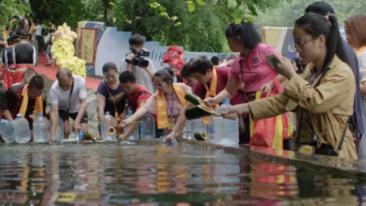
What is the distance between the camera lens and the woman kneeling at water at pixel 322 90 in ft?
16.9

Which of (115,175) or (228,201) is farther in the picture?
(115,175)

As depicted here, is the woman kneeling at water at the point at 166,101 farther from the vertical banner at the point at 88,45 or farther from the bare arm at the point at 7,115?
the vertical banner at the point at 88,45

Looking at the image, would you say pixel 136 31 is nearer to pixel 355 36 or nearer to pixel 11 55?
pixel 11 55

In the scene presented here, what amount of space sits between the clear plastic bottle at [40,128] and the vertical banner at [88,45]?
1213 cm

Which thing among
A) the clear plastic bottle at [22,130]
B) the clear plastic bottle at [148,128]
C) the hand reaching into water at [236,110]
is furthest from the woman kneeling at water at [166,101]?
the hand reaching into water at [236,110]

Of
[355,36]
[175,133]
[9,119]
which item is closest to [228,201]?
[355,36]

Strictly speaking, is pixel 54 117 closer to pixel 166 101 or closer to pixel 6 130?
pixel 6 130

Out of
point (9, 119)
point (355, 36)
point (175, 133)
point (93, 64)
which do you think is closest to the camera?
point (355, 36)

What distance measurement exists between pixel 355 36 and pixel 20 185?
3579mm

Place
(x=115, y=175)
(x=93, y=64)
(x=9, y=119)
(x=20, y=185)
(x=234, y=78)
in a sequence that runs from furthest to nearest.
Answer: (x=93, y=64) → (x=9, y=119) → (x=234, y=78) → (x=115, y=175) → (x=20, y=185)

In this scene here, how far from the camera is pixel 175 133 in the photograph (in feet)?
30.3

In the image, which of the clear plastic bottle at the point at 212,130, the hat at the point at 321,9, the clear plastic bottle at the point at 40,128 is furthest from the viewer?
the clear plastic bottle at the point at 40,128

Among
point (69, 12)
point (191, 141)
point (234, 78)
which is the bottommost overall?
point (191, 141)

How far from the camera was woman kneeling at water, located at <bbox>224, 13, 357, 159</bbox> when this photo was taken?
203 inches
